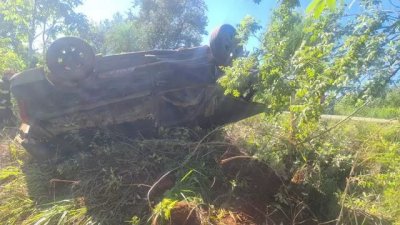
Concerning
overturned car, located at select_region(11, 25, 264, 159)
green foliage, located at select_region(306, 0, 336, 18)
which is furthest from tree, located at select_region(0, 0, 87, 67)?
green foliage, located at select_region(306, 0, 336, 18)

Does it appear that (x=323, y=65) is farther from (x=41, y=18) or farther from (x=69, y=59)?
(x=41, y=18)

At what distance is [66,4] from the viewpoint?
514 inches

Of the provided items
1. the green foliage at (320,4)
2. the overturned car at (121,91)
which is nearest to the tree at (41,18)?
the overturned car at (121,91)

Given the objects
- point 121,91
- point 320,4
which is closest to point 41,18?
point 121,91

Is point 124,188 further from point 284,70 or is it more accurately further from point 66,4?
point 66,4

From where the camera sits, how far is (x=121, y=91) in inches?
179

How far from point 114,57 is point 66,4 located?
9912mm

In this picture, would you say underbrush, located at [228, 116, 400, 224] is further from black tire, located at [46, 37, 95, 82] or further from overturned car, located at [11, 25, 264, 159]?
black tire, located at [46, 37, 95, 82]

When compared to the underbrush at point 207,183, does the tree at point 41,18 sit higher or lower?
higher

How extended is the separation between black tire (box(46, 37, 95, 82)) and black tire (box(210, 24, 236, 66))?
171 centimetres

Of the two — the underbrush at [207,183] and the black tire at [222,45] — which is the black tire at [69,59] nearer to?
the underbrush at [207,183]

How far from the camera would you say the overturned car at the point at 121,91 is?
13.7 feet

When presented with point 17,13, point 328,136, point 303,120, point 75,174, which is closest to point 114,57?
point 75,174

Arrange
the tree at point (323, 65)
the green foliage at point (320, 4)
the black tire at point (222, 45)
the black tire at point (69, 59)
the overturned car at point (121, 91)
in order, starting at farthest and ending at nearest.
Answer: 1. the black tire at point (222, 45)
2. the overturned car at point (121, 91)
3. the black tire at point (69, 59)
4. the tree at point (323, 65)
5. the green foliage at point (320, 4)
